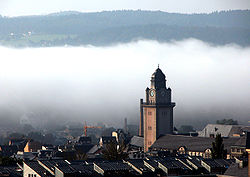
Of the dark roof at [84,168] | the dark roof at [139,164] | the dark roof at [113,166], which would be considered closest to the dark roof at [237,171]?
the dark roof at [139,164]

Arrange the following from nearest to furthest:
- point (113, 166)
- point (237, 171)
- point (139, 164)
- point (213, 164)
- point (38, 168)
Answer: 1. point (237, 171)
2. point (113, 166)
3. point (38, 168)
4. point (139, 164)
5. point (213, 164)

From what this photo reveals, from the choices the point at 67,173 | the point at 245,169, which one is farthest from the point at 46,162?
the point at 245,169

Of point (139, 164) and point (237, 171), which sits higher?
point (237, 171)

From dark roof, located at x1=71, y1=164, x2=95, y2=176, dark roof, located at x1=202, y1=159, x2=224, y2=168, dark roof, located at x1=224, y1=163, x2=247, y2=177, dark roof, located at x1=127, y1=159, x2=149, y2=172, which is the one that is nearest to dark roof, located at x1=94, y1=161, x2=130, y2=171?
dark roof, located at x1=71, y1=164, x2=95, y2=176

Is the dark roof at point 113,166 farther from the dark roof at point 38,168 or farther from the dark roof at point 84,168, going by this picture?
the dark roof at point 38,168

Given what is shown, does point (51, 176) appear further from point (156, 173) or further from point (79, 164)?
point (156, 173)

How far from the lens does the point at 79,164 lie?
16888 centimetres

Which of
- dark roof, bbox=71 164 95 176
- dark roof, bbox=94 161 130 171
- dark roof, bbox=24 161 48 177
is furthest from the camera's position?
dark roof, bbox=24 161 48 177

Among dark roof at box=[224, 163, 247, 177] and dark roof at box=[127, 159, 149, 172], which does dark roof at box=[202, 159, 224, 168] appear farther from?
dark roof at box=[224, 163, 247, 177]

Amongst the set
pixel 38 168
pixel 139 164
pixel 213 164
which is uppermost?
pixel 139 164

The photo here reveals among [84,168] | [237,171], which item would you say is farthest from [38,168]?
[237,171]

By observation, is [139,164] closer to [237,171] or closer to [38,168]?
[38,168]

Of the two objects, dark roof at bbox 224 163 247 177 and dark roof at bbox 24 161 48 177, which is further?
dark roof at bbox 24 161 48 177

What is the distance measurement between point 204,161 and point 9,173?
1476 inches
